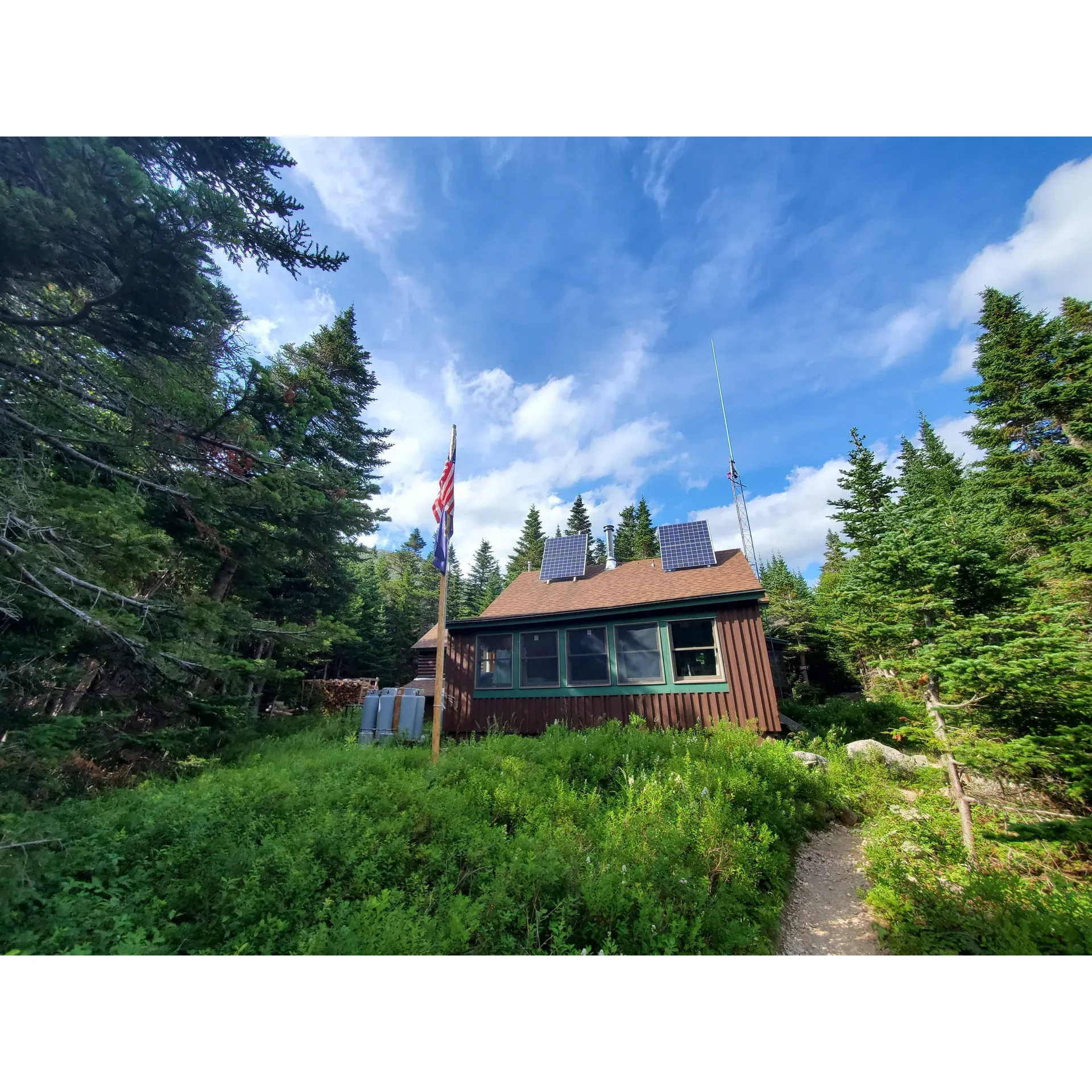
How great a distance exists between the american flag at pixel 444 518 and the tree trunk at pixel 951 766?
7.02 meters

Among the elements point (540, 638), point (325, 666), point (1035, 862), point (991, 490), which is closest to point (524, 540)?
point (325, 666)

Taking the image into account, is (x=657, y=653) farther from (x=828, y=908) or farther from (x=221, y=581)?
(x=221, y=581)

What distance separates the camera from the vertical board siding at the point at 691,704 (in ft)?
30.2

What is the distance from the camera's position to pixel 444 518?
7.54 m

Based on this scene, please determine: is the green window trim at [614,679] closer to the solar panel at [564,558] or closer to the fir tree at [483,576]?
the solar panel at [564,558]

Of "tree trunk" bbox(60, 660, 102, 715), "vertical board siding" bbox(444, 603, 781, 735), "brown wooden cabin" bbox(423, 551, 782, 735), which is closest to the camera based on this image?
"tree trunk" bbox(60, 660, 102, 715)

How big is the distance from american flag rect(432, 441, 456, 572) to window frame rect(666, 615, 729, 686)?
5876 mm

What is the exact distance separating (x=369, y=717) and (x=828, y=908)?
30.1 ft

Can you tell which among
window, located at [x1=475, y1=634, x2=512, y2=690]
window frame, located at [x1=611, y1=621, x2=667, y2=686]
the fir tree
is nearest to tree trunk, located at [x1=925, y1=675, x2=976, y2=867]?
window frame, located at [x1=611, y1=621, x2=667, y2=686]

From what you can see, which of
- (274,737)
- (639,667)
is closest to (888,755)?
(639,667)

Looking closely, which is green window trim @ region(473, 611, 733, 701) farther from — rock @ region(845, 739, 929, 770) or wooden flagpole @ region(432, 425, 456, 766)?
wooden flagpole @ region(432, 425, 456, 766)

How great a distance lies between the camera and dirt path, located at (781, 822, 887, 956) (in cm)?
363

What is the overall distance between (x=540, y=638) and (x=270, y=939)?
9187mm

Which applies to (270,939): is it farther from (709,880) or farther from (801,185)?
(801,185)
